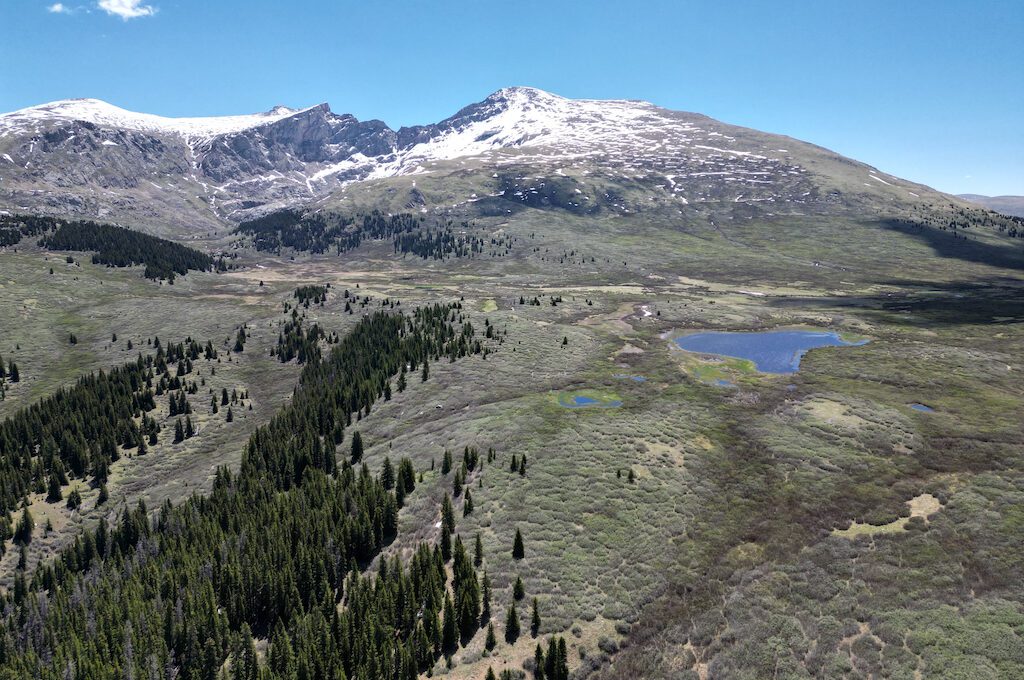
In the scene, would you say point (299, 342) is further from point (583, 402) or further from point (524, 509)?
point (524, 509)

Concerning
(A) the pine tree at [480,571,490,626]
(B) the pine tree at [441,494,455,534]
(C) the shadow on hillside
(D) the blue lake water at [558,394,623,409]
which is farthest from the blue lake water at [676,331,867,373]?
(A) the pine tree at [480,571,490,626]

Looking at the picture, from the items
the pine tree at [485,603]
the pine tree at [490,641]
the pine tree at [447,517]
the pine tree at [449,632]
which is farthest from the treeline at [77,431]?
the pine tree at [490,641]

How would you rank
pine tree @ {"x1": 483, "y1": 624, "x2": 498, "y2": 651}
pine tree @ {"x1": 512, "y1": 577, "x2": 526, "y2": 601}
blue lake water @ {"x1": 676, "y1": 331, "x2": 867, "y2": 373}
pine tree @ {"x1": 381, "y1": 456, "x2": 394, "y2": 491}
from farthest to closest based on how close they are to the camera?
blue lake water @ {"x1": 676, "y1": 331, "x2": 867, "y2": 373}, pine tree @ {"x1": 381, "y1": 456, "x2": 394, "y2": 491}, pine tree @ {"x1": 512, "y1": 577, "x2": 526, "y2": 601}, pine tree @ {"x1": 483, "y1": 624, "x2": 498, "y2": 651}

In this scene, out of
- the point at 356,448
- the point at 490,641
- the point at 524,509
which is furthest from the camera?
the point at 356,448

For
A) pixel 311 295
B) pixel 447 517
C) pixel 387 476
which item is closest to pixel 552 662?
pixel 447 517

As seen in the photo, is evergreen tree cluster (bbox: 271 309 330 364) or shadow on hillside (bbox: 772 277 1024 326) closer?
evergreen tree cluster (bbox: 271 309 330 364)

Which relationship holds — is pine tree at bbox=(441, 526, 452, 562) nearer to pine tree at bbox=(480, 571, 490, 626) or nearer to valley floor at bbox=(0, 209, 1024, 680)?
valley floor at bbox=(0, 209, 1024, 680)
